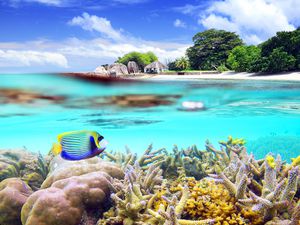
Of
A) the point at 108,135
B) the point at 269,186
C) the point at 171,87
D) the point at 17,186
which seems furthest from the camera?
the point at 108,135

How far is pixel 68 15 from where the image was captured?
11.1 meters

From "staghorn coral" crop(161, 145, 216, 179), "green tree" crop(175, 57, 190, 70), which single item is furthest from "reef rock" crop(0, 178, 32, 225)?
"green tree" crop(175, 57, 190, 70)

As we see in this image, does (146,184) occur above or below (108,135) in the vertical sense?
above

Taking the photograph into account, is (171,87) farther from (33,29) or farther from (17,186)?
(17,186)

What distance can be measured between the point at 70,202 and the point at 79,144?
75.4 inches

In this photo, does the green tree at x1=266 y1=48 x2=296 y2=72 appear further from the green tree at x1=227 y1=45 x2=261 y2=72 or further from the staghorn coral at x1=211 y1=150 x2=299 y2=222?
the staghorn coral at x1=211 y1=150 x2=299 y2=222

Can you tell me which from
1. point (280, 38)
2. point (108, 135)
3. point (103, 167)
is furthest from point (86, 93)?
point (280, 38)

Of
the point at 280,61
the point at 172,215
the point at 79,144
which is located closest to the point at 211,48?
the point at 280,61

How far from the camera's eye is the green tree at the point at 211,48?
4500 cm

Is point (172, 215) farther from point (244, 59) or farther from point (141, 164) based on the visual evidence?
point (244, 59)

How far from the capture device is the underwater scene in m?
4.49

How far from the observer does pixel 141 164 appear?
759cm

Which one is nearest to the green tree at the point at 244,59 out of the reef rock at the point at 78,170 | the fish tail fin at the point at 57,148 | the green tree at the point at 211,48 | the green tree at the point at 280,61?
the green tree at the point at 280,61

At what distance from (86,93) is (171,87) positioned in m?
4.00
